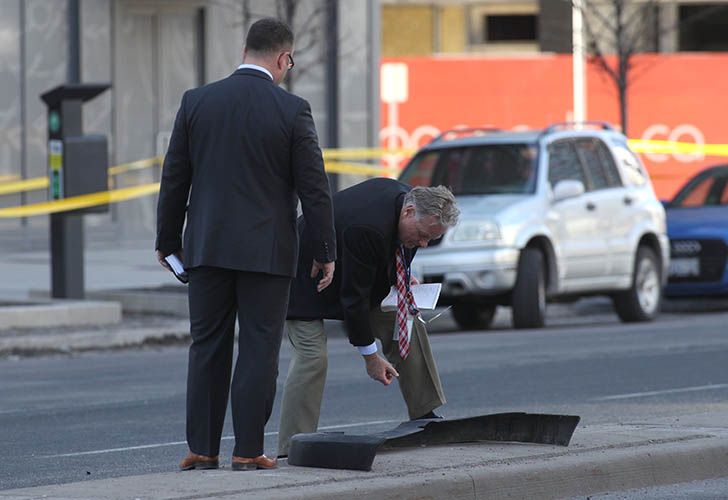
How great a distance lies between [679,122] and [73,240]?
628 inches

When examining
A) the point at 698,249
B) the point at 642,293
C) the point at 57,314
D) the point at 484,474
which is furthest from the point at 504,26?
the point at 484,474

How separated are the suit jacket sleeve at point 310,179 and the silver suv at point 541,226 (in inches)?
361

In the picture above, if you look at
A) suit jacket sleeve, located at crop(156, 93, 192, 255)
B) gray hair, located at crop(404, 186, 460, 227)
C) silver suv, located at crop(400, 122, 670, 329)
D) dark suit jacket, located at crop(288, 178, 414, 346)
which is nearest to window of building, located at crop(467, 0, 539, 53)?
silver suv, located at crop(400, 122, 670, 329)

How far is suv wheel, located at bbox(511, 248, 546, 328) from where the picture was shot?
54.6ft

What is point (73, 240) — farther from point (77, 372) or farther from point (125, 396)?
point (125, 396)

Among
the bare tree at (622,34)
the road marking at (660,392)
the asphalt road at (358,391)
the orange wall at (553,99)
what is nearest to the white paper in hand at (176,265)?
the asphalt road at (358,391)

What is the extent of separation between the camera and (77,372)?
1347cm

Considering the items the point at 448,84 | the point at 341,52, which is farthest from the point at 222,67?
the point at 448,84

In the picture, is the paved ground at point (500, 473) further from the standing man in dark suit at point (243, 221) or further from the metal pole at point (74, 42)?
the metal pole at point (74, 42)

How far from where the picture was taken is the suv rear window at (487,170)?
17.1 metres

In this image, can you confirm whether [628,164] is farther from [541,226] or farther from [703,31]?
[703,31]

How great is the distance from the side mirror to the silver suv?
0.06ft

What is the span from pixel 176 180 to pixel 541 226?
393 inches

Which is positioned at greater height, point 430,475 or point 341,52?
point 341,52
